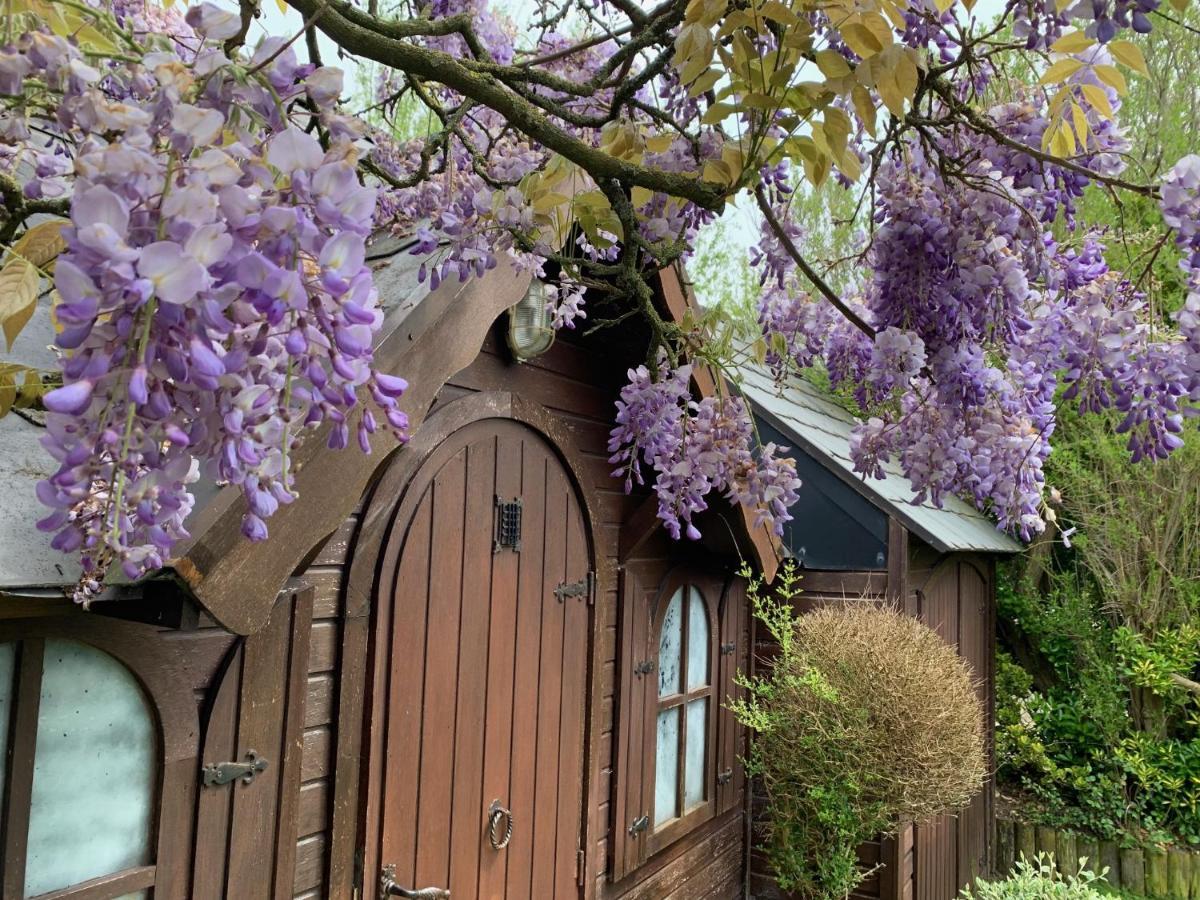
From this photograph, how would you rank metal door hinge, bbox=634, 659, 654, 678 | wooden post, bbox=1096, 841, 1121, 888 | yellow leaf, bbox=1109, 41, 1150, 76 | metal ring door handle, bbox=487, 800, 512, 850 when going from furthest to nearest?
wooden post, bbox=1096, 841, 1121, 888 → metal door hinge, bbox=634, 659, 654, 678 → metal ring door handle, bbox=487, 800, 512, 850 → yellow leaf, bbox=1109, 41, 1150, 76

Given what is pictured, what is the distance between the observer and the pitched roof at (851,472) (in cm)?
520

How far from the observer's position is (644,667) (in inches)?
159

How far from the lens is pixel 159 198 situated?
29.6 inches

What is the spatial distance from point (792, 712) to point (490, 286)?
2877mm

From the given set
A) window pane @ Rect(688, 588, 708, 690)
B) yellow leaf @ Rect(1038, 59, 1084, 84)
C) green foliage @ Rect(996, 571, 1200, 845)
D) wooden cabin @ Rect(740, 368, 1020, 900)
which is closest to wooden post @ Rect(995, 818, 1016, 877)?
green foliage @ Rect(996, 571, 1200, 845)

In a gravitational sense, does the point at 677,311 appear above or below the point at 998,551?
above

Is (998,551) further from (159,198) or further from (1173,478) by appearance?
(159,198)

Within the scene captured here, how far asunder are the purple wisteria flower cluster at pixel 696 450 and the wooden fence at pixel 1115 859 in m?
7.23

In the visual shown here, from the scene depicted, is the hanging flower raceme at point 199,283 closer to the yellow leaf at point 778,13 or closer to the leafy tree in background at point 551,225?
the leafy tree in background at point 551,225

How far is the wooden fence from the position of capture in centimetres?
802

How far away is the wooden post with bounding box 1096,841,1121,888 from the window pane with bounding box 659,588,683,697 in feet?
21.0

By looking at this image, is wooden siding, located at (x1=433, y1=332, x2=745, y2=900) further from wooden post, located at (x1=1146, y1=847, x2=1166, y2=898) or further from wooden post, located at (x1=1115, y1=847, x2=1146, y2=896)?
wooden post, located at (x1=1146, y1=847, x2=1166, y2=898)

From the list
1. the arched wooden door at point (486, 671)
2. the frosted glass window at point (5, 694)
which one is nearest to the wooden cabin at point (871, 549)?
the arched wooden door at point (486, 671)

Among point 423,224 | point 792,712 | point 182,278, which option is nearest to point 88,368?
point 182,278
